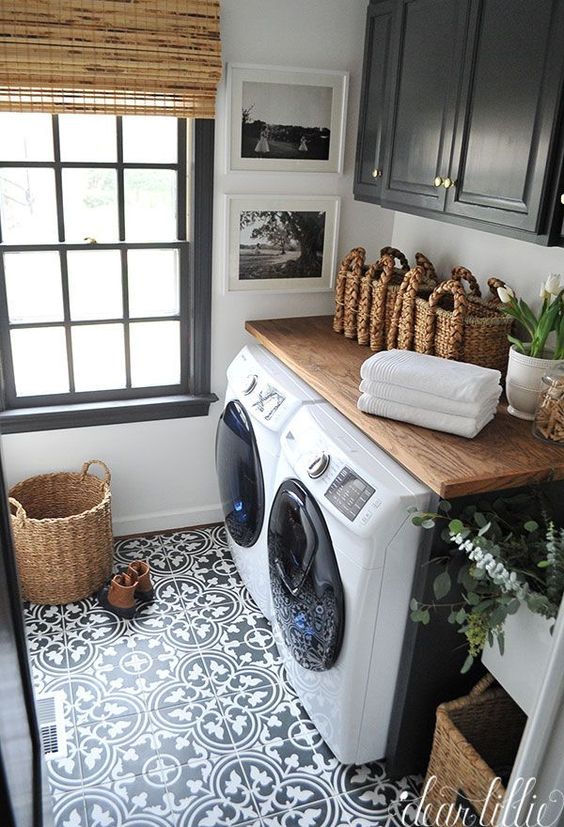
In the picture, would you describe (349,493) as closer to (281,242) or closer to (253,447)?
(253,447)

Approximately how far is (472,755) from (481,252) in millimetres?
1563

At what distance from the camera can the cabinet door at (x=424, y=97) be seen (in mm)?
2049

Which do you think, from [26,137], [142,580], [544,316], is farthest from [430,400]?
[26,137]

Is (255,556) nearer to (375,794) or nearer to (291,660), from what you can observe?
(291,660)

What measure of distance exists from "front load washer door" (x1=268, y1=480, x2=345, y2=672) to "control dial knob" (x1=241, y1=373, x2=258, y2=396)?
432 mm

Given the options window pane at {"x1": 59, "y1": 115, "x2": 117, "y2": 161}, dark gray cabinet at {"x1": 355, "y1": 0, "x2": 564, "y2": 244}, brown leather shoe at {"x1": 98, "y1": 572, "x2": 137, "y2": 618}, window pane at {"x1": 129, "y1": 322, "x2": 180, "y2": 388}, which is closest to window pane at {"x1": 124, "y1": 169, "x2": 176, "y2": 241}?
window pane at {"x1": 59, "y1": 115, "x2": 117, "y2": 161}

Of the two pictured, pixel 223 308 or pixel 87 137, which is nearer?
pixel 87 137

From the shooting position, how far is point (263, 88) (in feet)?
8.45

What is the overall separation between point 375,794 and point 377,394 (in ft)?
3.57

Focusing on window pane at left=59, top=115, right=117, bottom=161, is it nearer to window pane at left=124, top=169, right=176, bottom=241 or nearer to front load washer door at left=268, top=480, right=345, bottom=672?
window pane at left=124, top=169, right=176, bottom=241

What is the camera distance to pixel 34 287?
2637 mm

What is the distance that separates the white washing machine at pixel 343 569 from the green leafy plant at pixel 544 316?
1.73 feet

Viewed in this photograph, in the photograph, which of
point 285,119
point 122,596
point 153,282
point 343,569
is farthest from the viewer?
point 153,282

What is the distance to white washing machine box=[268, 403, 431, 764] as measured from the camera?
1.73 meters
